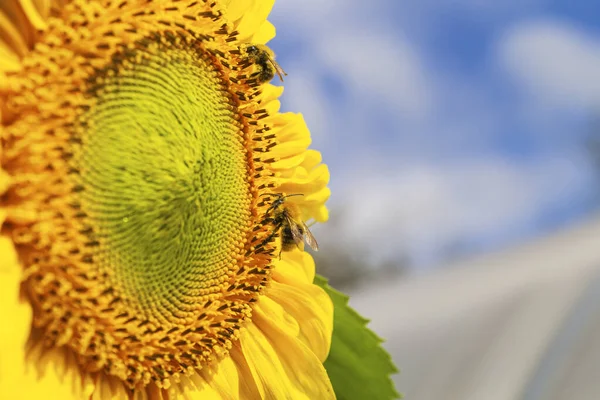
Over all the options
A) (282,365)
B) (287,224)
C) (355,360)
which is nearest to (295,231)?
(287,224)

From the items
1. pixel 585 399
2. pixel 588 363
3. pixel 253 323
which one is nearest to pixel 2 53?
pixel 253 323

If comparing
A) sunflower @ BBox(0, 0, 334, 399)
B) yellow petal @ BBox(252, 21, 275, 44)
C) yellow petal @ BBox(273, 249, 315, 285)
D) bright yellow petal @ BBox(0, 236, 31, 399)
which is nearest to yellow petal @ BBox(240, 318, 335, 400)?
sunflower @ BBox(0, 0, 334, 399)

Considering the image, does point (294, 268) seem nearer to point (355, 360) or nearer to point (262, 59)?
point (355, 360)

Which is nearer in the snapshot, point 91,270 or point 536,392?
A: point 91,270

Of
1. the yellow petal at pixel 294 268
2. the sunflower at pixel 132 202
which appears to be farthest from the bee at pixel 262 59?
the yellow petal at pixel 294 268

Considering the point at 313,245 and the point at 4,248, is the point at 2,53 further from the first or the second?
the point at 313,245

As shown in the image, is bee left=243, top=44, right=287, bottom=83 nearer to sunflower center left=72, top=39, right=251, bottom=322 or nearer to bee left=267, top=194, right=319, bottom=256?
sunflower center left=72, top=39, right=251, bottom=322
